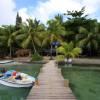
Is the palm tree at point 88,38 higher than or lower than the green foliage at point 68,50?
higher

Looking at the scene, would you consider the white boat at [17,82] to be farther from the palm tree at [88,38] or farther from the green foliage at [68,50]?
the palm tree at [88,38]

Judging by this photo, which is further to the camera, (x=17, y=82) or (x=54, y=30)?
(x=54, y=30)

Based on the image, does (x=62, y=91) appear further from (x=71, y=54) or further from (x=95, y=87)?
(x=71, y=54)

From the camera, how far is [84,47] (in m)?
53.0

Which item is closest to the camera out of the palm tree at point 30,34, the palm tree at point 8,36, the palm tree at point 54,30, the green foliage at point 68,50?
the green foliage at point 68,50

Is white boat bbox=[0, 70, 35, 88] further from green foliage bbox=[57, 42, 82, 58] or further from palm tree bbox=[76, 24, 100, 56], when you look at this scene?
palm tree bbox=[76, 24, 100, 56]

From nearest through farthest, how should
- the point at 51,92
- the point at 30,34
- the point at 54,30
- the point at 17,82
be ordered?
1. the point at 51,92
2. the point at 17,82
3. the point at 54,30
4. the point at 30,34

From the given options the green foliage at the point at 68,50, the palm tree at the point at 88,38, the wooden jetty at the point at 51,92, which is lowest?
the wooden jetty at the point at 51,92

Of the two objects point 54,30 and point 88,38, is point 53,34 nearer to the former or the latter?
point 54,30

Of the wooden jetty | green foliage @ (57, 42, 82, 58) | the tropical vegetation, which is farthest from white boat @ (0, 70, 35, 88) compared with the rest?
the tropical vegetation

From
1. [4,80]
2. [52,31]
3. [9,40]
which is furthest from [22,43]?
[4,80]

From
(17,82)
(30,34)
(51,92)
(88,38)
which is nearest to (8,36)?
(30,34)

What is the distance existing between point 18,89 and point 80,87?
460 cm

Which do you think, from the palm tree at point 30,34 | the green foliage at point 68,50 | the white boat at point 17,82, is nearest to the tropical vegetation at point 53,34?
the palm tree at point 30,34
